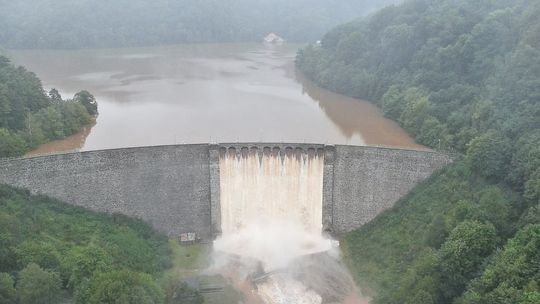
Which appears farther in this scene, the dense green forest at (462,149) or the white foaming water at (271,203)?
the white foaming water at (271,203)

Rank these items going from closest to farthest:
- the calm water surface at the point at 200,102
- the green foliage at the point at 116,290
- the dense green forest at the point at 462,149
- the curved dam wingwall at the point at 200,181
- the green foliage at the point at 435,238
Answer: the green foliage at the point at 116,290
the dense green forest at the point at 462,149
the green foliage at the point at 435,238
the curved dam wingwall at the point at 200,181
the calm water surface at the point at 200,102

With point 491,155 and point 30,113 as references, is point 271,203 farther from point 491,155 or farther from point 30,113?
point 30,113

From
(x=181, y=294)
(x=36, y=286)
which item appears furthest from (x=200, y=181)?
(x=36, y=286)

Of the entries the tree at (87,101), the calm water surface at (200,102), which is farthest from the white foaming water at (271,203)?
the tree at (87,101)

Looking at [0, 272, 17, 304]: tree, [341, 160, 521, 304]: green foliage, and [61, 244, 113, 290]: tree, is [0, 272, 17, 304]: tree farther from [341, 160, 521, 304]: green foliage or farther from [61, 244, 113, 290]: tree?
[341, 160, 521, 304]: green foliage

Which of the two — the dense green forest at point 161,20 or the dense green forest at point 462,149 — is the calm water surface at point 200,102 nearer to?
the dense green forest at point 462,149

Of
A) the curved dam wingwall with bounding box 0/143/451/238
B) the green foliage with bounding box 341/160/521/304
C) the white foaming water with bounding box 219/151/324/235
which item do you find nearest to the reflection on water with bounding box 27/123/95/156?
the curved dam wingwall with bounding box 0/143/451/238
